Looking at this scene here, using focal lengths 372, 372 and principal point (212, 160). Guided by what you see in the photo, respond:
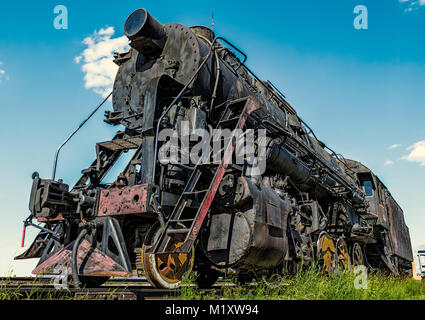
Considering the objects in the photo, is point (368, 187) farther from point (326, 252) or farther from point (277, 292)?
point (277, 292)

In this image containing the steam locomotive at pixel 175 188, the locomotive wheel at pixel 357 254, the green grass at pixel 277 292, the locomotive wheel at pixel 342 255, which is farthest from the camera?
the locomotive wheel at pixel 357 254

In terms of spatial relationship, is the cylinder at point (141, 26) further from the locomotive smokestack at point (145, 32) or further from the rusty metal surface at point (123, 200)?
the rusty metal surface at point (123, 200)

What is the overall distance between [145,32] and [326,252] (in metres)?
5.21

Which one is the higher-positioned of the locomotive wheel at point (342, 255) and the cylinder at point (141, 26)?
the cylinder at point (141, 26)

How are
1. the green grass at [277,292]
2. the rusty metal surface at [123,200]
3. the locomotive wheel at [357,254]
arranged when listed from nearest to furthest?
the green grass at [277,292]
the rusty metal surface at [123,200]
the locomotive wheel at [357,254]

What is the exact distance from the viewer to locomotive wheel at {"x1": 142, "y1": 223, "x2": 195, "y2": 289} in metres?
3.71

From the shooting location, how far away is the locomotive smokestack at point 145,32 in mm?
5000

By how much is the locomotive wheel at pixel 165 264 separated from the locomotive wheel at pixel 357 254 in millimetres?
6605

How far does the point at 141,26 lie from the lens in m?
4.98

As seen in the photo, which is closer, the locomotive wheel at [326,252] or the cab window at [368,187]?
the locomotive wheel at [326,252]

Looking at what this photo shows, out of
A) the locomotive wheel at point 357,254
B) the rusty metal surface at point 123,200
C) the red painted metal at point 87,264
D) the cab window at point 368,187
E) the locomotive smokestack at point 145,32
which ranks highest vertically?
the locomotive smokestack at point 145,32

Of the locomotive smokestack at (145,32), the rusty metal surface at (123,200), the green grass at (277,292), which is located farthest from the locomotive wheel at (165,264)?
the locomotive smokestack at (145,32)

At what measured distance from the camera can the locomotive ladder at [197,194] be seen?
3869mm
